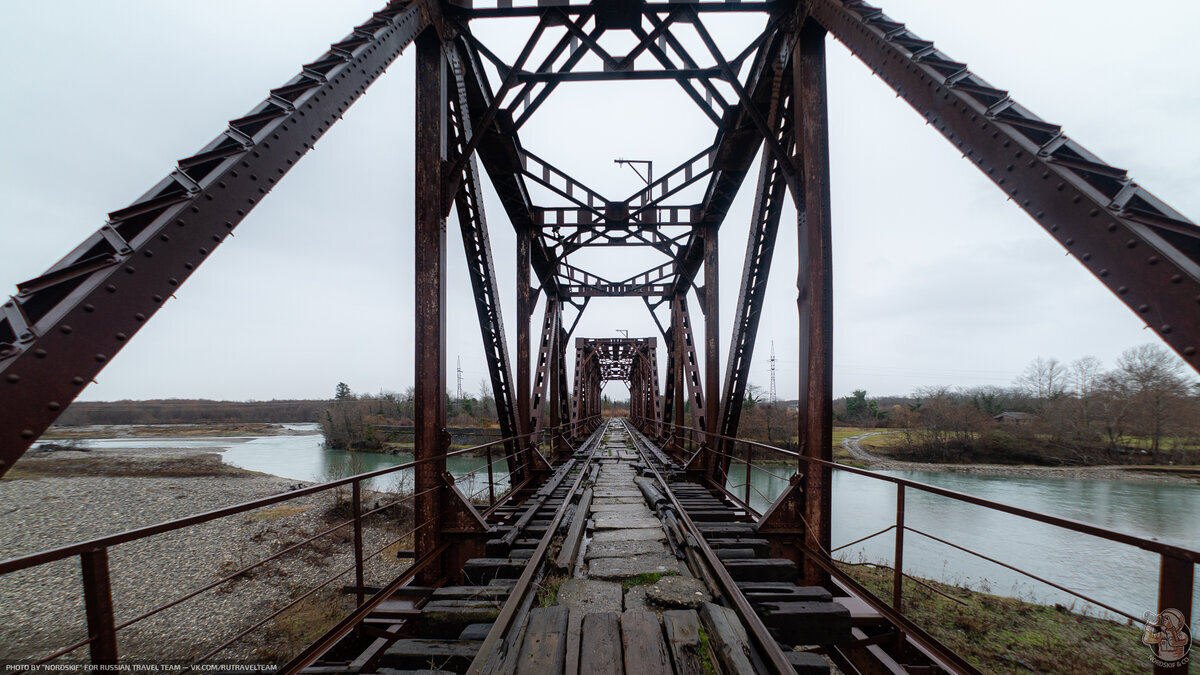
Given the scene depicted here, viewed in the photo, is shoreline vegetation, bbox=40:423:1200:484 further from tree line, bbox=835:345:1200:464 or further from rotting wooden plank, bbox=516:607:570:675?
rotting wooden plank, bbox=516:607:570:675

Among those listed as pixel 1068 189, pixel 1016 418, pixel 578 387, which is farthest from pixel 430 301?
pixel 1016 418

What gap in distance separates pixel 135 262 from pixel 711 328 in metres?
7.97

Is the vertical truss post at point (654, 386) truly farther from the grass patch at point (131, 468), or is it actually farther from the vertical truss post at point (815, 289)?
the grass patch at point (131, 468)

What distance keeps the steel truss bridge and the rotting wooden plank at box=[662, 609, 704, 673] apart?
24 centimetres

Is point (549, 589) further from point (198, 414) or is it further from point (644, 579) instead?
point (198, 414)

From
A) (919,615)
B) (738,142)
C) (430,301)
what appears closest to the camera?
(430,301)

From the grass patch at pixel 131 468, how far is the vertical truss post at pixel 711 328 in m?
37.4

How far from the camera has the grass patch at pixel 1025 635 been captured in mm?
7652

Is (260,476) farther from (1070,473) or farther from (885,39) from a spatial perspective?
(1070,473)

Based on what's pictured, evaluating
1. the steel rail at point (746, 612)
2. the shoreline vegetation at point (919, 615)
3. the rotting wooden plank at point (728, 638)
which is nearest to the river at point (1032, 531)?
the shoreline vegetation at point (919, 615)

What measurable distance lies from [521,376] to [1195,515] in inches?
1144

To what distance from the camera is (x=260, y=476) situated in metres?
31.6

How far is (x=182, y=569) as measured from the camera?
1560 centimetres

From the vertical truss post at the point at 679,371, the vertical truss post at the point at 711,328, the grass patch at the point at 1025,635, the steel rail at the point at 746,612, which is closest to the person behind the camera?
the steel rail at the point at 746,612
